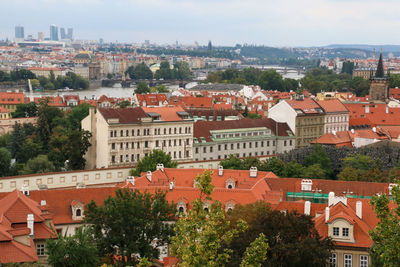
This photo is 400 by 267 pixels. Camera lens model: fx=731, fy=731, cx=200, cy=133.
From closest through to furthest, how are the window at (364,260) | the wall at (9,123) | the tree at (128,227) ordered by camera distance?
1. the tree at (128,227)
2. the window at (364,260)
3. the wall at (9,123)

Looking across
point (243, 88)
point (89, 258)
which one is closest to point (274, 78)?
point (243, 88)

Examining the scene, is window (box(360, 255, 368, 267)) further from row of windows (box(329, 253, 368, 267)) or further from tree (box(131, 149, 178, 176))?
tree (box(131, 149, 178, 176))

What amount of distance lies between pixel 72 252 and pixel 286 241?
672cm

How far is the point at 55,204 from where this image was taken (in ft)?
106

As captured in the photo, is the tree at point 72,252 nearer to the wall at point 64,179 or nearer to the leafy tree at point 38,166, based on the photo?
the wall at point 64,179

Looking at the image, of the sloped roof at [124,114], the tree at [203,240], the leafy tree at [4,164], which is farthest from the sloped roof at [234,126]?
the tree at [203,240]

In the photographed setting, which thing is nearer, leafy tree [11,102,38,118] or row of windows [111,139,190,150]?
row of windows [111,139,190,150]

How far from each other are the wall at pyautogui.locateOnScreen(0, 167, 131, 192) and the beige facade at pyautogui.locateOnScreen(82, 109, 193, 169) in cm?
1099

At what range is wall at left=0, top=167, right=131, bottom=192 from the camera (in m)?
38.9

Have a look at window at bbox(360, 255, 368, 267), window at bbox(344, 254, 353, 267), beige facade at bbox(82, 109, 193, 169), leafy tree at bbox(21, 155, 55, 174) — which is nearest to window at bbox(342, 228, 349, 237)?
window at bbox(344, 254, 353, 267)

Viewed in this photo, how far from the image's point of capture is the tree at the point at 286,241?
22.1m

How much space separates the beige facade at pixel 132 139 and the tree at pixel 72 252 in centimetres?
3285

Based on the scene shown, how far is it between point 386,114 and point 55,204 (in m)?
53.3

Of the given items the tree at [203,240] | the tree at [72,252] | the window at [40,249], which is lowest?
the window at [40,249]
